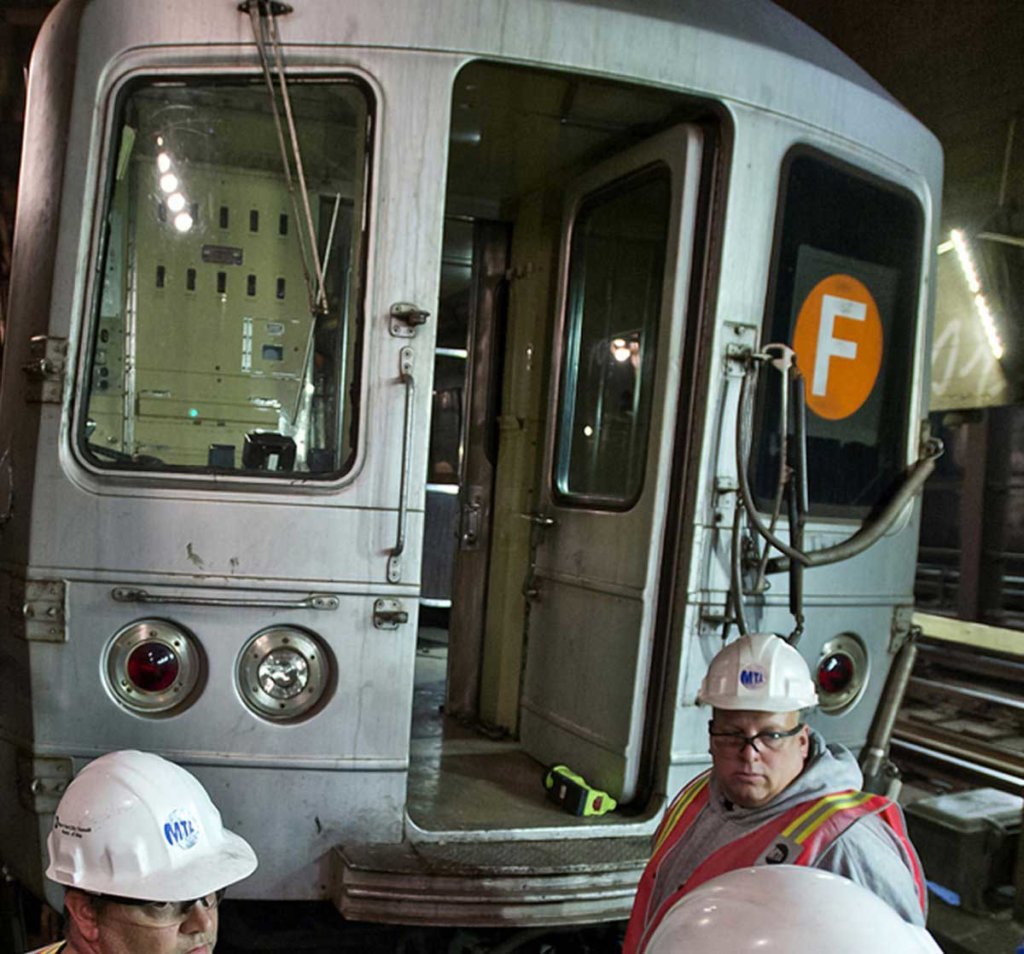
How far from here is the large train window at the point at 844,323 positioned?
3.00 meters

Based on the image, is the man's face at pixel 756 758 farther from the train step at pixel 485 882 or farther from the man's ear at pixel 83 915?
the man's ear at pixel 83 915

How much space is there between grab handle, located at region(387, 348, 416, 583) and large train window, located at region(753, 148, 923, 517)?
112cm

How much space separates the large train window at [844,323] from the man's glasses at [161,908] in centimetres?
208

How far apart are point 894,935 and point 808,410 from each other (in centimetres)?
222

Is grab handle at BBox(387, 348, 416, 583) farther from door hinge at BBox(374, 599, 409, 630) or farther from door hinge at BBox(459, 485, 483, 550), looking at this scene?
door hinge at BBox(459, 485, 483, 550)

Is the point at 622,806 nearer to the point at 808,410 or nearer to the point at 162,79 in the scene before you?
the point at 808,410

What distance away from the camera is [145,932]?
4.94 feet

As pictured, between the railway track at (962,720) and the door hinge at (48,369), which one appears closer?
the door hinge at (48,369)

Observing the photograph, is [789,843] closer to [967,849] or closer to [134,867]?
[134,867]

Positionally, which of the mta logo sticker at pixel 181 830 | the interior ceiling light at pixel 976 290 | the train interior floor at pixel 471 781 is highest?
the interior ceiling light at pixel 976 290

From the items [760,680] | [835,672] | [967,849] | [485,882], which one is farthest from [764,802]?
[967,849]

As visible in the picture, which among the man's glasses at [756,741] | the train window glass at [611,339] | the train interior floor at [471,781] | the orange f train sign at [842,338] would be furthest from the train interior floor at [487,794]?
the orange f train sign at [842,338]

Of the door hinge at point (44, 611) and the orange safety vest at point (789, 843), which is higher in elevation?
the door hinge at point (44, 611)

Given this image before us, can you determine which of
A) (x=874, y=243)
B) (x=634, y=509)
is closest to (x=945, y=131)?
(x=874, y=243)
